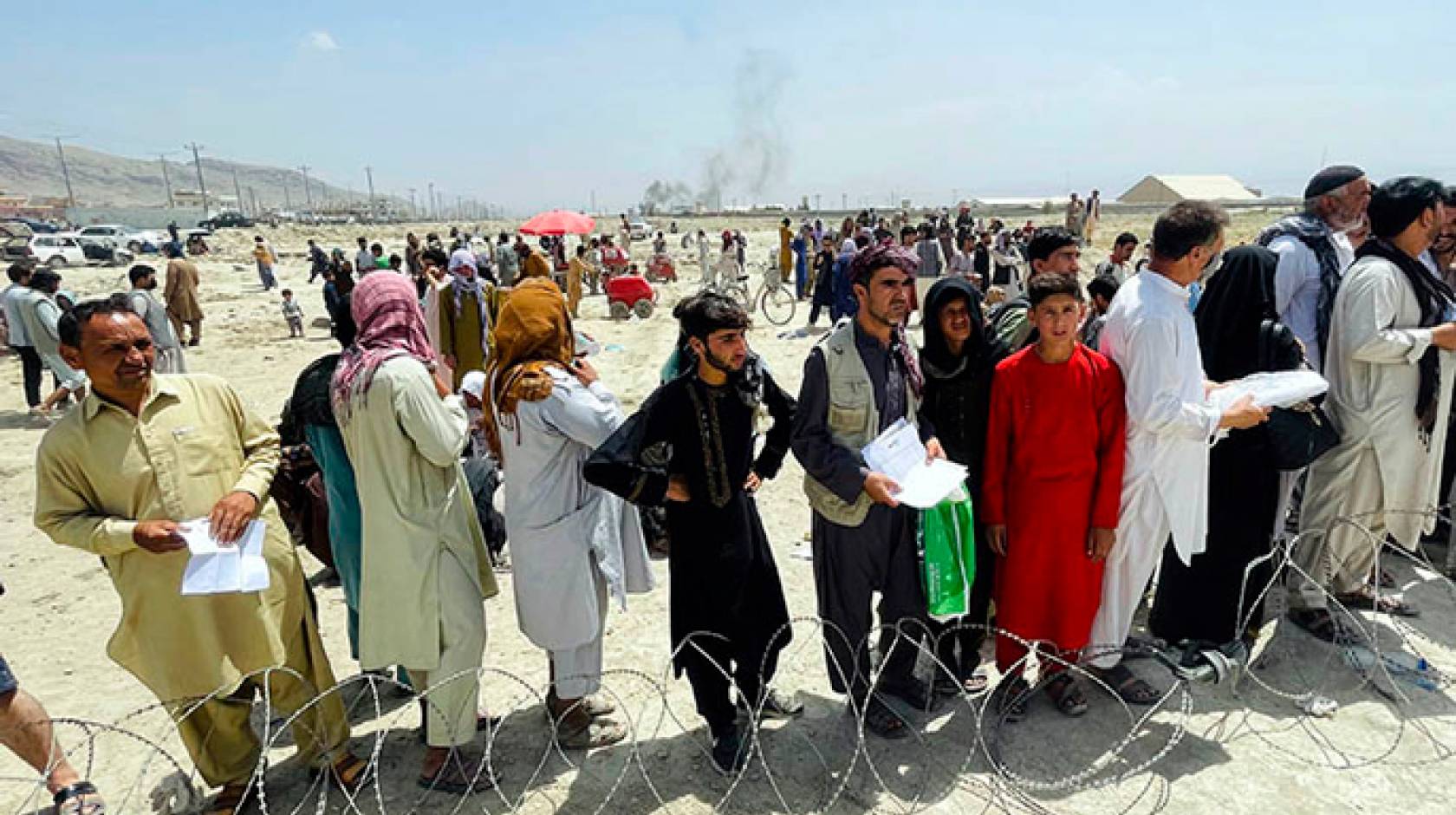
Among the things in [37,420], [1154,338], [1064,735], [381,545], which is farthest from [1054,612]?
[37,420]

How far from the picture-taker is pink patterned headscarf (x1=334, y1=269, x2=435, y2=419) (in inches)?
117

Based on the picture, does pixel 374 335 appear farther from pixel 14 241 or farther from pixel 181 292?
pixel 14 241

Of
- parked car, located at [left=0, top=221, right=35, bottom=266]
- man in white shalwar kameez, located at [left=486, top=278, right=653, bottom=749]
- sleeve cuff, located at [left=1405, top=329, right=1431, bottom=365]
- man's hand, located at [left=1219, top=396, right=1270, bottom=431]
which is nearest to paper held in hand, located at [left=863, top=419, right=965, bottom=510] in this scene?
man in white shalwar kameez, located at [left=486, top=278, right=653, bottom=749]

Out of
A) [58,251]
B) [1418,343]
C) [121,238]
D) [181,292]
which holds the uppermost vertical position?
[121,238]

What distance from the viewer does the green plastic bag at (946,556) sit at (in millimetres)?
3258

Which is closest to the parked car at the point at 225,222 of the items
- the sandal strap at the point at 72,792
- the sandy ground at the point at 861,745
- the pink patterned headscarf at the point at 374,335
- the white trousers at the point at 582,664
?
the sandy ground at the point at 861,745

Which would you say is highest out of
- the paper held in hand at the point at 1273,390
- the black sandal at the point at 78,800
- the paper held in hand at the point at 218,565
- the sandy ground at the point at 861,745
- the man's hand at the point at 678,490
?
the paper held in hand at the point at 1273,390

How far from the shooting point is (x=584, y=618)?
3285 mm

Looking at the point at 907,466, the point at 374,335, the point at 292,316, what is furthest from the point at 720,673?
the point at 292,316

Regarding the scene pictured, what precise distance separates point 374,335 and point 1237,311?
377cm

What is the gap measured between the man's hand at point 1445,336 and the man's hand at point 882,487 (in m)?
2.84

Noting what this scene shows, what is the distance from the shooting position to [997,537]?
11.3 ft

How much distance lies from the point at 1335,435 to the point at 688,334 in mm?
3114

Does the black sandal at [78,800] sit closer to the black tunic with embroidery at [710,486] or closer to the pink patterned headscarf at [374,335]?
the pink patterned headscarf at [374,335]
